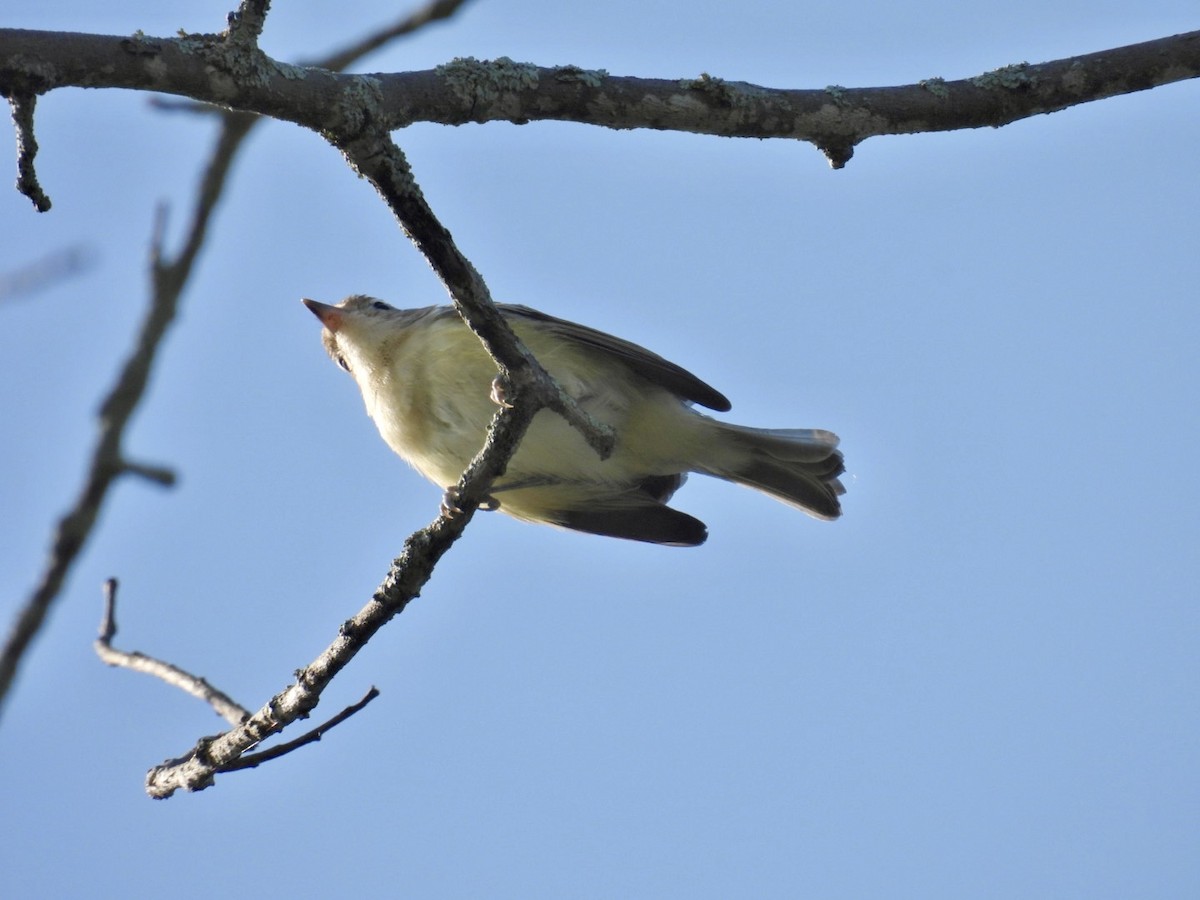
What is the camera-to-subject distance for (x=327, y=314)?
614cm

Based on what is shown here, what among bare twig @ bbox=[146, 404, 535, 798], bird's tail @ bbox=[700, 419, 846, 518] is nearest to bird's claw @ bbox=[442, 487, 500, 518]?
bare twig @ bbox=[146, 404, 535, 798]

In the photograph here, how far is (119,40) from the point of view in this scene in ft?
7.74

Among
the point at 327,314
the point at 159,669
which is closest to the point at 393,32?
the point at 327,314

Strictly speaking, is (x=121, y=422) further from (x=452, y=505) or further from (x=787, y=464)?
(x=787, y=464)

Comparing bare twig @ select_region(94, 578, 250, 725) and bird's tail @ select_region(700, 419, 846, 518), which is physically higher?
bird's tail @ select_region(700, 419, 846, 518)

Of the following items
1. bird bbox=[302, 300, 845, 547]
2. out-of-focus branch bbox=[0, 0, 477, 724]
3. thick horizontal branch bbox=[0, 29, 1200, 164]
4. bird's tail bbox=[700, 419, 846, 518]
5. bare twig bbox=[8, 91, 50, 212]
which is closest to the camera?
bare twig bbox=[8, 91, 50, 212]

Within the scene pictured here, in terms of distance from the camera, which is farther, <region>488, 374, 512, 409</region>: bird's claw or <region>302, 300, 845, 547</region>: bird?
<region>302, 300, 845, 547</region>: bird

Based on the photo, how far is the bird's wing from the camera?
5332 millimetres

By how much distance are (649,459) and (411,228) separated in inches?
122

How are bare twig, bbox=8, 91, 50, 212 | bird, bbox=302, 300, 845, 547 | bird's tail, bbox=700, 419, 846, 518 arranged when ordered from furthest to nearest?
bird's tail, bbox=700, 419, 846, 518
bird, bbox=302, 300, 845, 547
bare twig, bbox=8, 91, 50, 212

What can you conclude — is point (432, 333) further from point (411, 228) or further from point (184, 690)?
point (411, 228)

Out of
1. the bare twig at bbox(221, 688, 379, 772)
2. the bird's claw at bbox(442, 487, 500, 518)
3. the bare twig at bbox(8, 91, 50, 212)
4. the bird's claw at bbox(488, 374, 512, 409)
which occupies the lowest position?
the bare twig at bbox(221, 688, 379, 772)

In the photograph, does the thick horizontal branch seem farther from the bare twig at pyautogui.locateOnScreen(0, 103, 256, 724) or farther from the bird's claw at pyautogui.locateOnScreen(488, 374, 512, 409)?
the bare twig at pyautogui.locateOnScreen(0, 103, 256, 724)

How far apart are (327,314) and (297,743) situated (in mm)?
3217
